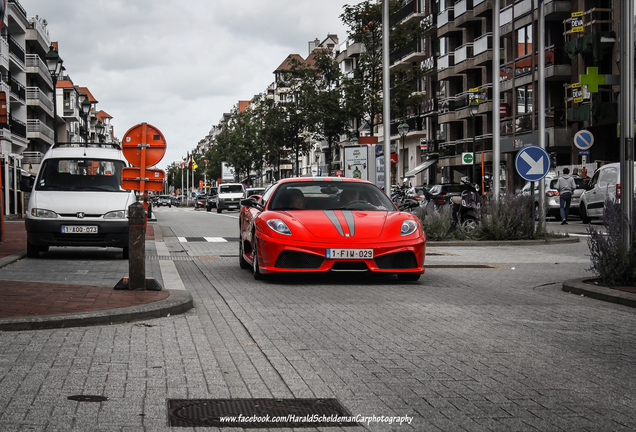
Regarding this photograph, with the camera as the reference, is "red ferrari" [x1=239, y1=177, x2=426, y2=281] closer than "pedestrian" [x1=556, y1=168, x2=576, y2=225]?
Yes

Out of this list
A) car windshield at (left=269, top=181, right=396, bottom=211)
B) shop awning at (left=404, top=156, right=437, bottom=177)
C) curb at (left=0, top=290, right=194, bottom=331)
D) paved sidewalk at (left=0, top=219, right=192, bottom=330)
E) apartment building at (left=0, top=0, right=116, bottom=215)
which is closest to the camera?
curb at (left=0, top=290, right=194, bottom=331)

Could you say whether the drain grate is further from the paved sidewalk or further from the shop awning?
the shop awning

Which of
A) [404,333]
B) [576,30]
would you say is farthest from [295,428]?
[576,30]

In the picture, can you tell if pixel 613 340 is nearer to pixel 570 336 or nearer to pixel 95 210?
pixel 570 336

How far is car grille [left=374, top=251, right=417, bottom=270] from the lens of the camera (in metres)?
10.6

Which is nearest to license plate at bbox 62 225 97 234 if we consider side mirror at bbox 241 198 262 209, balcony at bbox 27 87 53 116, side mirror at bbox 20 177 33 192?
side mirror at bbox 20 177 33 192

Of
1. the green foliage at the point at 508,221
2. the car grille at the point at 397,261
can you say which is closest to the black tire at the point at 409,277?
the car grille at the point at 397,261

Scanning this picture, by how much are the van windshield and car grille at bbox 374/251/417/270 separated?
262 inches

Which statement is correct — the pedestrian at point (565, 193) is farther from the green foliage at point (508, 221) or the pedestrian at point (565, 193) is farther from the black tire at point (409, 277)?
the black tire at point (409, 277)

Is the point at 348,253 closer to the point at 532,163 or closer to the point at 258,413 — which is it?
the point at 258,413

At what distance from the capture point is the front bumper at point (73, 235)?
14195mm

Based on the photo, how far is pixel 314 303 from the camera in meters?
8.86

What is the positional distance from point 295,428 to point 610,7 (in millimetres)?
43066

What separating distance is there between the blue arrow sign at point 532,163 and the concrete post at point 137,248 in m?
11.4
